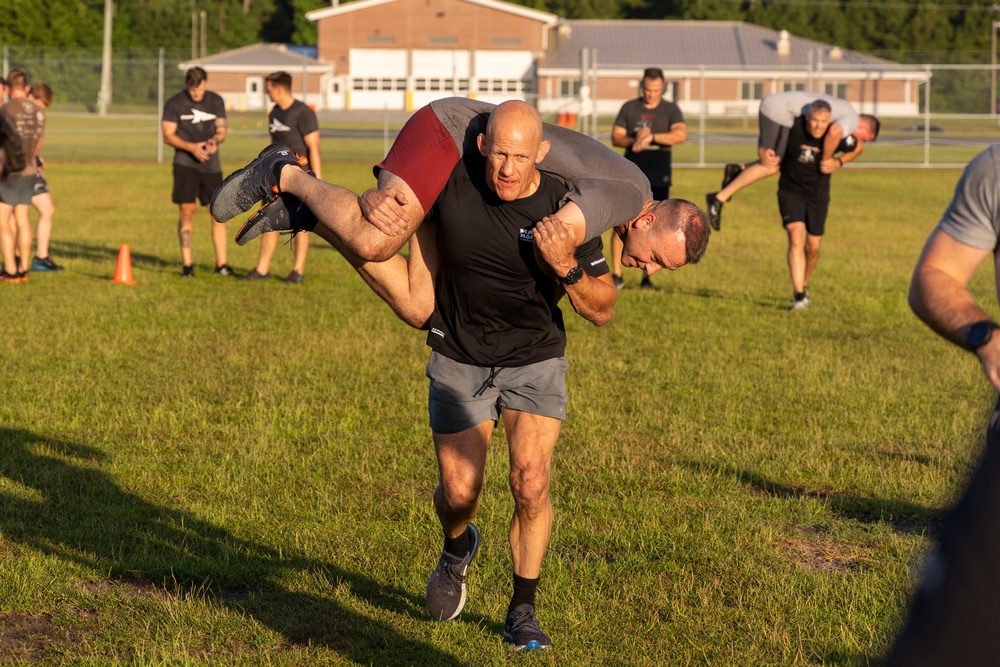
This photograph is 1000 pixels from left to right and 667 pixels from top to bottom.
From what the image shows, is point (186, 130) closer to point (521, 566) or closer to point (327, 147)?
point (521, 566)

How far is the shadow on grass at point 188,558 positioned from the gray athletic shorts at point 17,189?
7765 millimetres

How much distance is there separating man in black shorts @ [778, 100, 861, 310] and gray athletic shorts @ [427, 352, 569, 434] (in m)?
8.72

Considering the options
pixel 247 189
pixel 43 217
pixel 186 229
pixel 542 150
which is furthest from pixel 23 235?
pixel 542 150

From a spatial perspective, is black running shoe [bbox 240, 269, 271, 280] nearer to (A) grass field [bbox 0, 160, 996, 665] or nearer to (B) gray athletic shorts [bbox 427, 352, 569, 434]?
(A) grass field [bbox 0, 160, 996, 665]

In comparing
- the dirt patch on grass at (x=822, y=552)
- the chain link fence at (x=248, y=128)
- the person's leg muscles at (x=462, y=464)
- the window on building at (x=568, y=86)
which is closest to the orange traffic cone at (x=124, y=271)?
the dirt patch on grass at (x=822, y=552)

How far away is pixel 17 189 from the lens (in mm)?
Answer: 14531

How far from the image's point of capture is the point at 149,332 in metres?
11.7

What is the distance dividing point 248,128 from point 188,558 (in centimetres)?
4936

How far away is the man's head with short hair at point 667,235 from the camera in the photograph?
4.85m

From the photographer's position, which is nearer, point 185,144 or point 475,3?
point 185,144

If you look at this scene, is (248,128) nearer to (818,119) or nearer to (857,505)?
(818,119)

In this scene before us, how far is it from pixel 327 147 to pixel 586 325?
100 feet

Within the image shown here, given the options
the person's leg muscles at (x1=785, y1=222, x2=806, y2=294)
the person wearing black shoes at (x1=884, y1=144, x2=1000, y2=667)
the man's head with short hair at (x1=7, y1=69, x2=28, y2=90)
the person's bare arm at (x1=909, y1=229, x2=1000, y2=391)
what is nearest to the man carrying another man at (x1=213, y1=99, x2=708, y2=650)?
the person's bare arm at (x1=909, y1=229, x2=1000, y2=391)

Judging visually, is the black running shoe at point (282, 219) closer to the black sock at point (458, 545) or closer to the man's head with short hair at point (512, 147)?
the man's head with short hair at point (512, 147)
